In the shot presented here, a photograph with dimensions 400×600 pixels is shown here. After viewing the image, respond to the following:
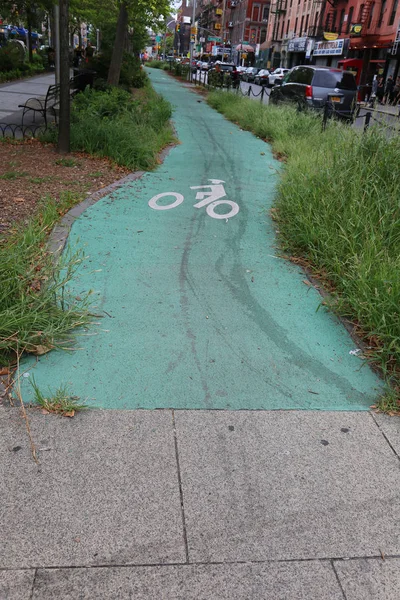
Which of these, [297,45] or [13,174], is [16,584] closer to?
[13,174]

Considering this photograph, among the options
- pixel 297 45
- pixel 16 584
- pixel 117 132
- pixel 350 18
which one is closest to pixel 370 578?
pixel 16 584

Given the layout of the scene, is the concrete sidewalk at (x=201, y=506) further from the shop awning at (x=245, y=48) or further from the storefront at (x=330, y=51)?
the shop awning at (x=245, y=48)

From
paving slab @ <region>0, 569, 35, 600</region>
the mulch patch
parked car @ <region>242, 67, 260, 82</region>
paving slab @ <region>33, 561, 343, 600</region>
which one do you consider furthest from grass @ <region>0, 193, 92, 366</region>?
parked car @ <region>242, 67, 260, 82</region>

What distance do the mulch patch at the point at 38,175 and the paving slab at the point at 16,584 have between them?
3.93 metres

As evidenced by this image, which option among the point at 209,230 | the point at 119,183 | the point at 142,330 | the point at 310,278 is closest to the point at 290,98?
the point at 119,183

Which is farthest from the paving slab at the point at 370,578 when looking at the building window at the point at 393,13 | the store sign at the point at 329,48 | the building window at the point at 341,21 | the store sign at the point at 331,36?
the building window at the point at 341,21

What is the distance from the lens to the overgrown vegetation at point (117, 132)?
9539 mm

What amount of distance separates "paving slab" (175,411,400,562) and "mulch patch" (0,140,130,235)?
357 centimetres

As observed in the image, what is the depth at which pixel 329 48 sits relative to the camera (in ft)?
165

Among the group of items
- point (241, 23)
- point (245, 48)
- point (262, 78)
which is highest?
point (241, 23)

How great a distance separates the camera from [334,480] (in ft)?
9.43

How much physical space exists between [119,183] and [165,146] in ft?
12.4

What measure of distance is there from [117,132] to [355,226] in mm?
5849

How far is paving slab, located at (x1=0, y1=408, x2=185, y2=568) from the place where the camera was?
Answer: 7.72ft
